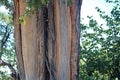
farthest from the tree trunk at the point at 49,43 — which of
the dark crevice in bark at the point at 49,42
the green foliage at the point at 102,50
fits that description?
the green foliage at the point at 102,50

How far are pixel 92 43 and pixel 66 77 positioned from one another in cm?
497

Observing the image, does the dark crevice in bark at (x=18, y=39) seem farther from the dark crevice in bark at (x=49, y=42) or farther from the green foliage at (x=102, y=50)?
the green foliage at (x=102, y=50)

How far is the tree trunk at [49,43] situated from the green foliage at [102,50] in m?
4.04

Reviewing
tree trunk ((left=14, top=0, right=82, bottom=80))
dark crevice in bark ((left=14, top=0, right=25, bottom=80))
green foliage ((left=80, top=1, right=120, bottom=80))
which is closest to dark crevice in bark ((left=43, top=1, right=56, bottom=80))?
tree trunk ((left=14, top=0, right=82, bottom=80))

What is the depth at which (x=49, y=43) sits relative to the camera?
5.02 m

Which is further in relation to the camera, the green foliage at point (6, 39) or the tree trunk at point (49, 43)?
the green foliage at point (6, 39)

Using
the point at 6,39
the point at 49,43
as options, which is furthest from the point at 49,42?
the point at 6,39

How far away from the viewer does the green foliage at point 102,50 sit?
9.41m

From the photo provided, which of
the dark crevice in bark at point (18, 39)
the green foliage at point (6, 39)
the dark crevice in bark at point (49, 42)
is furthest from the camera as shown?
the green foliage at point (6, 39)

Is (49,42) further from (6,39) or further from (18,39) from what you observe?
(6,39)

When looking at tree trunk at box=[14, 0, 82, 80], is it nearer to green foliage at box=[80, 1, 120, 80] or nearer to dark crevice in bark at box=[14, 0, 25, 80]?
dark crevice in bark at box=[14, 0, 25, 80]

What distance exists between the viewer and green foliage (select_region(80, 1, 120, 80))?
941 centimetres

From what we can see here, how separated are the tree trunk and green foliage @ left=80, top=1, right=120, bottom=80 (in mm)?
4037

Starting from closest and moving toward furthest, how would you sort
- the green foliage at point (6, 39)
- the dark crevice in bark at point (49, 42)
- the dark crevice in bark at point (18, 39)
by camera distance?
the dark crevice in bark at point (49, 42) < the dark crevice in bark at point (18, 39) < the green foliage at point (6, 39)
